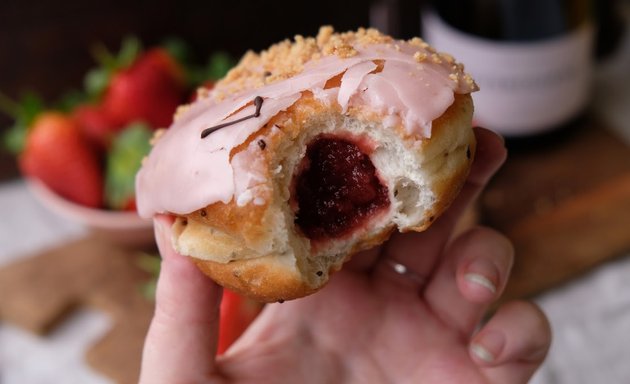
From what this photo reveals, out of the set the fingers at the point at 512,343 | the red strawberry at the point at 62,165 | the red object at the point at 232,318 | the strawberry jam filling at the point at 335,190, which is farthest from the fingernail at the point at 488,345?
the red strawberry at the point at 62,165

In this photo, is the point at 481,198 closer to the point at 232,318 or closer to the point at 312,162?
the point at 232,318

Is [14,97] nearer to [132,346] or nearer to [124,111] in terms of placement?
[124,111]

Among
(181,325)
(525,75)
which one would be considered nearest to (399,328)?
(181,325)

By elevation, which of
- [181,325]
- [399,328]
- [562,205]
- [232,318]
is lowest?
[562,205]

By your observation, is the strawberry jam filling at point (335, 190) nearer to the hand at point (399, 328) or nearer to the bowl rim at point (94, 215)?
the hand at point (399, 328)

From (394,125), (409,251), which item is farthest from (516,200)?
(394,125)

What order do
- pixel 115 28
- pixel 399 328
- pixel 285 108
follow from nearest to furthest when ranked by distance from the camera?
1. pixel 285 108
2. pixel 399 328
3. pixel 115 28
